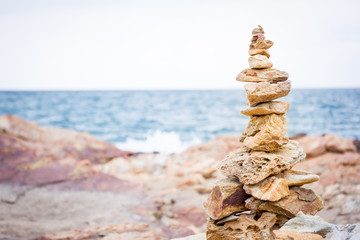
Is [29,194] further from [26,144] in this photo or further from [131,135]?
[131,135]

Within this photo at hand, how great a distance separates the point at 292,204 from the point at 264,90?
1787 mm

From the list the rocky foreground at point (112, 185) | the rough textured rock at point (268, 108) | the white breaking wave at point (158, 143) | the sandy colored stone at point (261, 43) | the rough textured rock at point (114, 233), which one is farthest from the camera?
the white breaking wave at point (158, 143)

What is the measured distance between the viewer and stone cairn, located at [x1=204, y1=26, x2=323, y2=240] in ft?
15.0

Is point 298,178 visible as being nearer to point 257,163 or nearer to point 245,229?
point 257,163

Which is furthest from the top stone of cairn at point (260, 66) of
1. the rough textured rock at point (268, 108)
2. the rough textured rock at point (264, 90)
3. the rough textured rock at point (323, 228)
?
the rough textured rock at point (323, 228)

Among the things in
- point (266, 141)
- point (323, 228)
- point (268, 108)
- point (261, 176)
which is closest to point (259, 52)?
point (268, 108)

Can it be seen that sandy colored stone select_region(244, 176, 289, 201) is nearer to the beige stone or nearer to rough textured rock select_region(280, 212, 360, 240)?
rough textured rock select_region(280, 212, 360, 240)

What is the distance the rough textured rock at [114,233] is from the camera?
23.1 ft

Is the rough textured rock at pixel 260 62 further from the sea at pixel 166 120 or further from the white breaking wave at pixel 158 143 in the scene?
the white breaking wave at pixel 158 143

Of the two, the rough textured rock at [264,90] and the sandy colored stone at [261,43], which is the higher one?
the sandy colored stone at [261,43]

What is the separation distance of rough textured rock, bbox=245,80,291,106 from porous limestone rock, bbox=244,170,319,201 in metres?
1.22

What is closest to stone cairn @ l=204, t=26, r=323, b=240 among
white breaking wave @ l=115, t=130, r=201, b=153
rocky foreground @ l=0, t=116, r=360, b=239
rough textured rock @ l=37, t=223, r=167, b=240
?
rough textured rock @ l=37, t=223, r=167, b=240

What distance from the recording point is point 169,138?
33.0 meters

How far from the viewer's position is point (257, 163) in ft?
15.0
